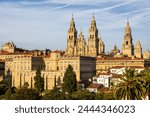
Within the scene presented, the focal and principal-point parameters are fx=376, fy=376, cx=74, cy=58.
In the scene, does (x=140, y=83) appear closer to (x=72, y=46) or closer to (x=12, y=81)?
(x=12, y=81)

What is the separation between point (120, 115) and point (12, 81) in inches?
2722

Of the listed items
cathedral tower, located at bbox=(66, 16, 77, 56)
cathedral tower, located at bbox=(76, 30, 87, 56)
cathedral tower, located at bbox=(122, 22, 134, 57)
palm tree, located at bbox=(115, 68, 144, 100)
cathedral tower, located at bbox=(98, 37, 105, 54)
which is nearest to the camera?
palm tree, located at bbox=(115, 68, 144, 100)

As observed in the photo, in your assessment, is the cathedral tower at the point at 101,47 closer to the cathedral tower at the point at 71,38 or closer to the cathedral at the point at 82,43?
the cathedral at the point at 82,43

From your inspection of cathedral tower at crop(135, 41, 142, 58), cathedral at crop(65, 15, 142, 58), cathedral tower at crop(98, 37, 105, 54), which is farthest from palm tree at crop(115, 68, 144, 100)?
cathedral tower at crop(98, 37, 105, 54)

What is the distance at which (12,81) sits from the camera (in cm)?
7600

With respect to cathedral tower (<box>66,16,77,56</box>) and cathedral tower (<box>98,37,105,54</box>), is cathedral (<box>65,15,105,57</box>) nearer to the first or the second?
cathedral tower (<box>66,16,77,56</box>)

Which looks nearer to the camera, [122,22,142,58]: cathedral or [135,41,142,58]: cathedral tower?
[122,22,142,58]: cathedral

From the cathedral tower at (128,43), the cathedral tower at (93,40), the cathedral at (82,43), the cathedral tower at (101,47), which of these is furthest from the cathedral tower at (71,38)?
the cathedral tower at (128,43)

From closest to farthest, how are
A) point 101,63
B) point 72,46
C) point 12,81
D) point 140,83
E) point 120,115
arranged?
point 120,115, point 140,83, point 12,81, point 101,63, point 72,46

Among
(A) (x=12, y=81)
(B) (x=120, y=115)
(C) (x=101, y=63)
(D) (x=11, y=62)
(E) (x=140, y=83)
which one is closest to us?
(B) (x=120, y=115)

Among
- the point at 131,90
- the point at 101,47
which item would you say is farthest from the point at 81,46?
the point at 131,90

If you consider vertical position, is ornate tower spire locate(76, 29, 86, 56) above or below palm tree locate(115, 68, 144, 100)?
above

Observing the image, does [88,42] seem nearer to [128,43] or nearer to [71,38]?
[71,38]

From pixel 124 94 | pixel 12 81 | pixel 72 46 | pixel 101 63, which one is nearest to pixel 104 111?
pixel 124 94
